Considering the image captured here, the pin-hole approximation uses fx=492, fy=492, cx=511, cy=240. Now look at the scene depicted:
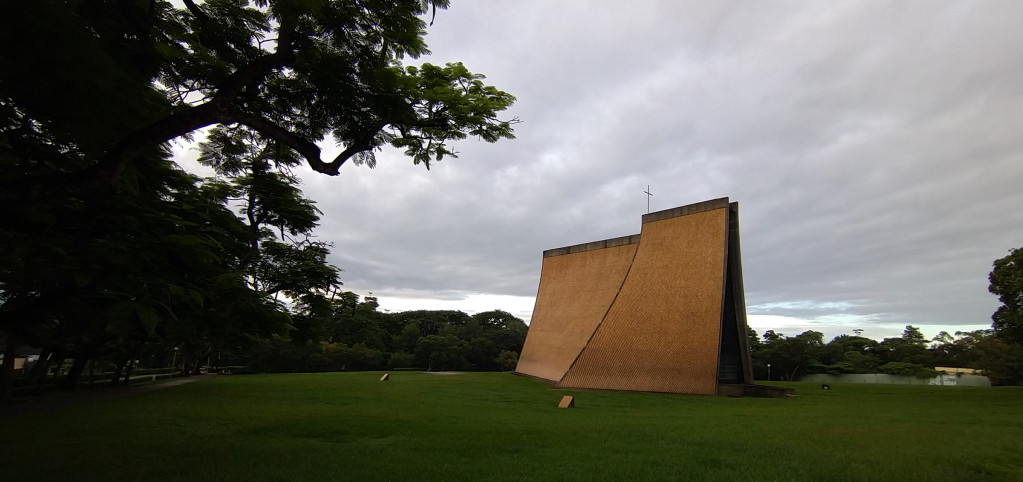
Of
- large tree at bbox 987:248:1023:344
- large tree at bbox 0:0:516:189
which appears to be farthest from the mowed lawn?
large tree at bbox 987:248:1023:344

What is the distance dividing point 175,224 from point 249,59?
1811mm

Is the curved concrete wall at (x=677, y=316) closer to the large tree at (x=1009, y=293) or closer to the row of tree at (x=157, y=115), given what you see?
the large tree at (x=1009, y=293)

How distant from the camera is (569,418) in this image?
10.1 meters

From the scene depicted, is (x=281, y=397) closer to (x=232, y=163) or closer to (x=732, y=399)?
(x=232, y=163)

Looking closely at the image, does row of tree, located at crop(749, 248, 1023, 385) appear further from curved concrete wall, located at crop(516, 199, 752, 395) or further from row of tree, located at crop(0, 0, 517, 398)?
row of tree, located at crop(0, 0, 517, 398)

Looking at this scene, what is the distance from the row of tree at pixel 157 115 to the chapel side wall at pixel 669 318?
16.7 meters

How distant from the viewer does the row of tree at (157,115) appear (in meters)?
3.20

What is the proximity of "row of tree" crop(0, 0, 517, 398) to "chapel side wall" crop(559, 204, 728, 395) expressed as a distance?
1669cm

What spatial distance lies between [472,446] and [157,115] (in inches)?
194

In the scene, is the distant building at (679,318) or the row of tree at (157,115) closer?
the row of tree at (157,115)

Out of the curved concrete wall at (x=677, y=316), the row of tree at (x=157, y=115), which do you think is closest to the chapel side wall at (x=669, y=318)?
the curved concrete wall at (x=677, y=316)

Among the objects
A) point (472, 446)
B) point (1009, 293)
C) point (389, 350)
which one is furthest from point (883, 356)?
point (472, 446)

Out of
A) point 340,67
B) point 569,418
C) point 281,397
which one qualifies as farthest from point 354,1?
point 281,397

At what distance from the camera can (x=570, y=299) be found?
2856 centimetres
